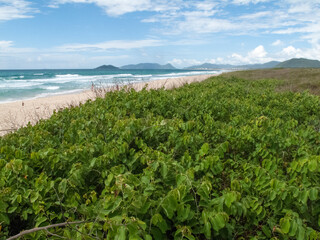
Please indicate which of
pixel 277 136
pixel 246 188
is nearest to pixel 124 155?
pixel 246 188

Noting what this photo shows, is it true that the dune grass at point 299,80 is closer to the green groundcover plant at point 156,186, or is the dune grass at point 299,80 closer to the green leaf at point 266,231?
the green groundcover plant at point 156,186

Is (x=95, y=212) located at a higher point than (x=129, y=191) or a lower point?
lower

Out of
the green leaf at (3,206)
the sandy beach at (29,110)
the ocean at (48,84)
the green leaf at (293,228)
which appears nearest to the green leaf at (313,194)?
the green leaf at (293,228)

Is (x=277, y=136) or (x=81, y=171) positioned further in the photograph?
(x=277, y=136)

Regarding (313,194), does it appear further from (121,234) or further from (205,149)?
(121,234)

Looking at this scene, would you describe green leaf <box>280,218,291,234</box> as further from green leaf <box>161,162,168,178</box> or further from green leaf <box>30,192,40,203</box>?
green leaf <box>30,192,40,203</box>

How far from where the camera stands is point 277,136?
3.65 meters

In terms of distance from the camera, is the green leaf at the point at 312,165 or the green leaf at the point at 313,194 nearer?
the green leaf at the point at 313,194

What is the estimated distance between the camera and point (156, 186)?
2.23 metres

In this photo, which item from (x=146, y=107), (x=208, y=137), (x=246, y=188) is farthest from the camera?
(x=146, y=107)

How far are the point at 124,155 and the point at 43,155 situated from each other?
0.92m

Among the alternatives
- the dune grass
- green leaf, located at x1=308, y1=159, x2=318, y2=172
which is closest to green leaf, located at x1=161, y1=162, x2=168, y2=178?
green leaf, located at x1=308, y1=159, x2=318, y2=172

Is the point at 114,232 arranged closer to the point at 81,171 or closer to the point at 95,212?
the point at 95,212

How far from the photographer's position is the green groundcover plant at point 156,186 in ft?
6.24
